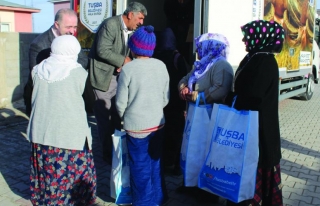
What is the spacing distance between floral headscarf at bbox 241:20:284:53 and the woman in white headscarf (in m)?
1.44

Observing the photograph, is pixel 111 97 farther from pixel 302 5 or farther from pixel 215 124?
pixel 302 5

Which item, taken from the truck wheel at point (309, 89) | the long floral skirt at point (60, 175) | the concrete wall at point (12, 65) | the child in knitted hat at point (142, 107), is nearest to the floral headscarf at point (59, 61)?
the child in knitted hat at point (142, 107)

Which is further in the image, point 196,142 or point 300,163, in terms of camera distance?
point 300,163

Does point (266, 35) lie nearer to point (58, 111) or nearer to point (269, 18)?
point (58, 111)

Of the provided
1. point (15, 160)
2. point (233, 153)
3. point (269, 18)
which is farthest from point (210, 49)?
point (15, 160)

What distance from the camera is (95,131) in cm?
603

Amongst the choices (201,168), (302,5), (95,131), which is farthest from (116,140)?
(302,5)

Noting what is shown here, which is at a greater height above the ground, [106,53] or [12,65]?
[106,53]

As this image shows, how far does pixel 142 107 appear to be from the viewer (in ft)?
9.37

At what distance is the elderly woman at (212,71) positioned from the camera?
2.91 meters

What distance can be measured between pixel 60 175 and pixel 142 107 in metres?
0.93

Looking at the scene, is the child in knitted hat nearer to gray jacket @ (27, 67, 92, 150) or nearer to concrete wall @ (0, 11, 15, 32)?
gray jacket @ (27, 67, 92, 150)

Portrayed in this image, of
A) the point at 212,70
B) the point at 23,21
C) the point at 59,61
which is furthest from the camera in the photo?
the point at 23,21

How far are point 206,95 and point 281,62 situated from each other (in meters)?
3.87
